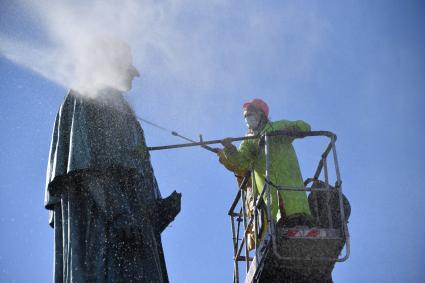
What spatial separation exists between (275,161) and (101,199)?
2498 millimetres

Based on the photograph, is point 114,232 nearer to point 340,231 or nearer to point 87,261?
point 87,261

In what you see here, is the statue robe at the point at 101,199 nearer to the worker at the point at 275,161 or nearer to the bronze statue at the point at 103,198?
the bronze statue at the point at 103,198

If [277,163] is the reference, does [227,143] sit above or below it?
above

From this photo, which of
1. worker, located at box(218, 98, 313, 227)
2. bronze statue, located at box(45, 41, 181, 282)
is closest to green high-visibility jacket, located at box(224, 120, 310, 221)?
worker, located at box(218, 98, 313, 227)

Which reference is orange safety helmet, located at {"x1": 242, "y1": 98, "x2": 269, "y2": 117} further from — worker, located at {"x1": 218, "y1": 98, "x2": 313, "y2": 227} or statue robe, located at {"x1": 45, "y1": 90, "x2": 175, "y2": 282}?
statue robe, located at {"x1": 45, "y1": 90, "x2": 175, "y2": 282}

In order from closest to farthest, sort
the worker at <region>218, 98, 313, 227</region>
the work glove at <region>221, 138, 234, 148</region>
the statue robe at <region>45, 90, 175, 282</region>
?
the statue robe at <region>45, 90, 175, 282</region> < the worker at <region>218, 98, 313, 227</region> < the work glove at <region>221, 138, 234, 148</region>

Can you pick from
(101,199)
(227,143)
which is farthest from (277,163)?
(101,199)

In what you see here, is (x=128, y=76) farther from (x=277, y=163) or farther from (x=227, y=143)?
(x=277, y=163)

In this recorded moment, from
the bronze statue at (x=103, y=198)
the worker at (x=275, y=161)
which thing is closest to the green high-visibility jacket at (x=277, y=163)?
the worker at (x=275, y=161)

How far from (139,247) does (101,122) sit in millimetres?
1521

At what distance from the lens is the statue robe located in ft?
19.5

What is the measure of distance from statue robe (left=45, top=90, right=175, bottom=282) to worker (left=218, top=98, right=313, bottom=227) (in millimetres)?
1366

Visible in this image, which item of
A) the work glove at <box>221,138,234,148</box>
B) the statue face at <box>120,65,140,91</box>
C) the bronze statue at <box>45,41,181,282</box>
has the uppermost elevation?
the statue face at <box>120,65,140,91</box>

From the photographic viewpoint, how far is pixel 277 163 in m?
7.68
